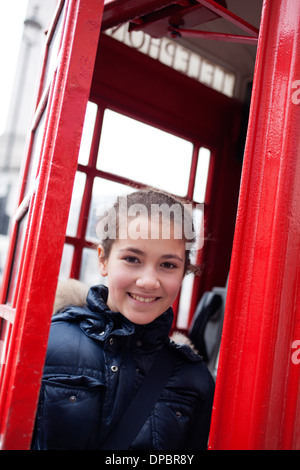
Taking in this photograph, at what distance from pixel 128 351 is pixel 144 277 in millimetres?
248

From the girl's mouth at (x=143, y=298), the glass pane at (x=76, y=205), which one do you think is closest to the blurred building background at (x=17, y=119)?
the glass pane at (x=76, y=205)

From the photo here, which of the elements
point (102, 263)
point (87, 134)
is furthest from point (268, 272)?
point (87, 134)

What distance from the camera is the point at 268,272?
38.9 inches

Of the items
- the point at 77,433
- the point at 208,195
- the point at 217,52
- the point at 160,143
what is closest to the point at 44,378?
the point at 77,433

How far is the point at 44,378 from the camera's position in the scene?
129cm

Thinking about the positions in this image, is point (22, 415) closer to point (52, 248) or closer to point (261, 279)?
point (52, 248)

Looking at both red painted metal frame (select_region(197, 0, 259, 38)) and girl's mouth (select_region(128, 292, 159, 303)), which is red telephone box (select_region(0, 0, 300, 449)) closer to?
girl's mouth (select_region(128, 292, 159, 303))

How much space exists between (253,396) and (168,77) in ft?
7.28

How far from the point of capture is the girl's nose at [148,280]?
4.46ft

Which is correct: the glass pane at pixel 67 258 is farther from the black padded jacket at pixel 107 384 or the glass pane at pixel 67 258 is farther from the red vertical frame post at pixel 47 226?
the red vertical frame post at pixel 47 226

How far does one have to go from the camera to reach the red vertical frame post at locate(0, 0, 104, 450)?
1.00 metres

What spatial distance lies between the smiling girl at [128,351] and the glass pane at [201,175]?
1447mm

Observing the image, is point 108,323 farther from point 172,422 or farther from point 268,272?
point 268,272

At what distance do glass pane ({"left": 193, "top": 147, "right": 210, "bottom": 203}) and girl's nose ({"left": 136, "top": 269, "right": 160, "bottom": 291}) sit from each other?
1681 millimetres
